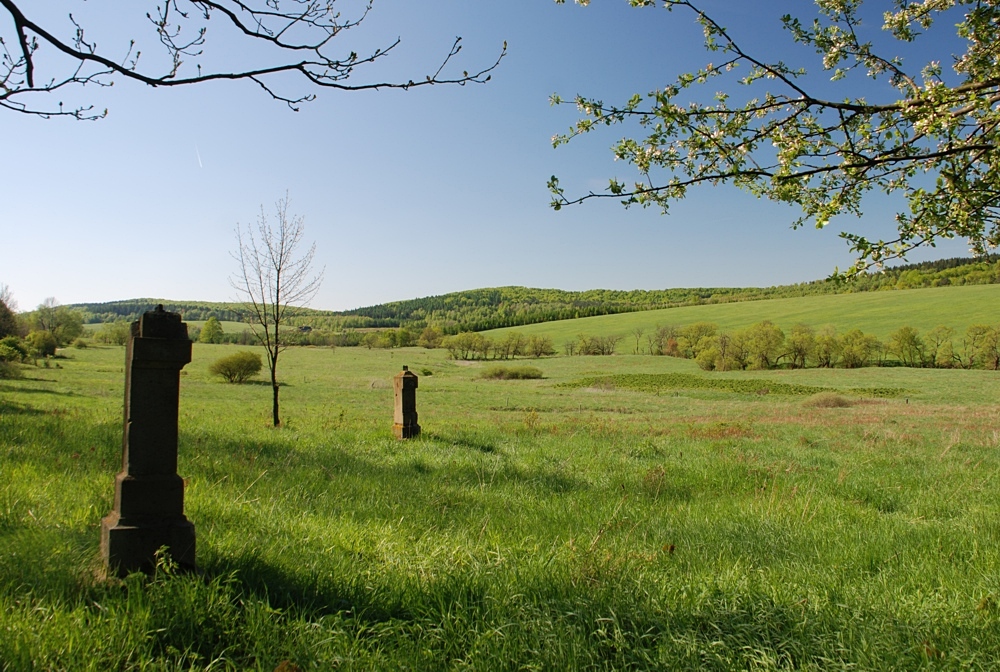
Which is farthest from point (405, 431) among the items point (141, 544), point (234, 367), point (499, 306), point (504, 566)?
point (499, 306)

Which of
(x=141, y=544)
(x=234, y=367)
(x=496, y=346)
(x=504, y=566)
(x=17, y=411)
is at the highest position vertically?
(x=141, y=544)

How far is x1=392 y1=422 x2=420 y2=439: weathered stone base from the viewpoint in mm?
11336

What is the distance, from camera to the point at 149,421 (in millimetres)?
3219

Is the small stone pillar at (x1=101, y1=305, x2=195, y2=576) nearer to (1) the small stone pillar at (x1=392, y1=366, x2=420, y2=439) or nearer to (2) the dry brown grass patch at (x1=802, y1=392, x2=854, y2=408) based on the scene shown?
(1) the small stone pillar at (x1=392, y1=366, x2=420, y2=439)

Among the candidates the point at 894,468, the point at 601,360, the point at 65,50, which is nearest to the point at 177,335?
the point at 65,50

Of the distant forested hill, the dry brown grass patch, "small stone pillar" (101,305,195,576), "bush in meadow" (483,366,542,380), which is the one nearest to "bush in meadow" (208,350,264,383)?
"bush in meadow" (483,366,542,380)

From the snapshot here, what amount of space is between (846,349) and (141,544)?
77.5 m

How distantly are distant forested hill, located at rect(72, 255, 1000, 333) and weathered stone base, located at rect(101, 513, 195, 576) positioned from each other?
11076 cm

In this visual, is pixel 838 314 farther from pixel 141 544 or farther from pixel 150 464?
pixel 141 544

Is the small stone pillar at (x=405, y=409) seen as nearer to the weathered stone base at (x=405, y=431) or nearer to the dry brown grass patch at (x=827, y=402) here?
the weathered stone base at (x=405, y=431)

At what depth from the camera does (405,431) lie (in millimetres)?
11383

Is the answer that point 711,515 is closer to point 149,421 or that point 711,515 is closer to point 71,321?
point 149,421

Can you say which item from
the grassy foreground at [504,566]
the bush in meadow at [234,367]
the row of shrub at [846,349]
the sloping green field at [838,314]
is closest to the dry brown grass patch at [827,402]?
the grassy foreground at [504,566]

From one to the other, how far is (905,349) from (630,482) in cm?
7558
